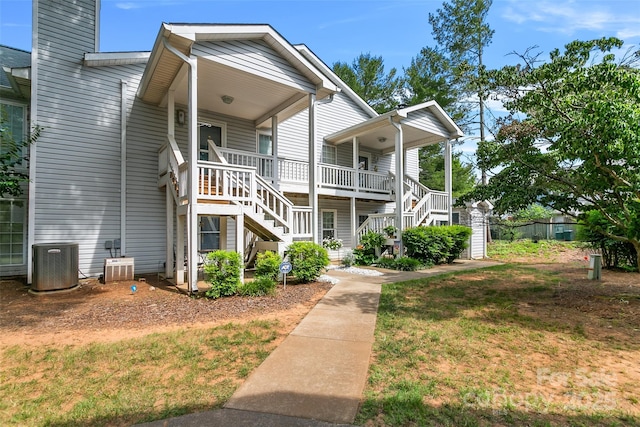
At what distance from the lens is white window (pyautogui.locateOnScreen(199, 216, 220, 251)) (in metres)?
9.93

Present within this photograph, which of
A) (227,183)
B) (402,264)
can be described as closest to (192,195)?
(227,183)

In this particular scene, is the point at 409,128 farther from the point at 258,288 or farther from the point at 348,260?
the point at 258,288

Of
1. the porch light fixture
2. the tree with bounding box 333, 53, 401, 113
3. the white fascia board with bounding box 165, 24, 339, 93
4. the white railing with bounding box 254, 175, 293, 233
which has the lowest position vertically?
the white railing with bounding box 254, 175, 293, 233

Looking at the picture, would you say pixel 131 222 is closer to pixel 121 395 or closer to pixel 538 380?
pixel 121 395

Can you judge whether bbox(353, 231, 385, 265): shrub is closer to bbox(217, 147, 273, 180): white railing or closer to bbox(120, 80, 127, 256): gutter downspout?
bbox(217, 147, 273, 180): white railing

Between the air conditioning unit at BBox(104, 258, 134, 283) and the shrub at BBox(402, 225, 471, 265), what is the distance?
8.23 metres

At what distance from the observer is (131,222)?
881 centimetres

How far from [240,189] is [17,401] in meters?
5.55

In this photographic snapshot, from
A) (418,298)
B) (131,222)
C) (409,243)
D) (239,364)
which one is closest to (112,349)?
(239,364)

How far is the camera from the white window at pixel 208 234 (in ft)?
32.6

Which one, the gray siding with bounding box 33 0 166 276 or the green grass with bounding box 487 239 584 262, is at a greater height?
the gray siding with bounding box 33 0 166 276

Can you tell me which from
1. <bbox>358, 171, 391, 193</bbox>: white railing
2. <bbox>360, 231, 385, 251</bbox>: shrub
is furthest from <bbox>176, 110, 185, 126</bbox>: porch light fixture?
<bbox>360, 231, 385, 251</bbox>: shrub

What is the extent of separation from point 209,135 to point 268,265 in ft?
17.9

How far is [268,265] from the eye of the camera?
697 centimetres
